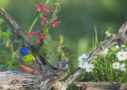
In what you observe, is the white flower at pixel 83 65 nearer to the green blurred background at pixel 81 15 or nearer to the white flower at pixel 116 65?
the white flower at pixel 116 65

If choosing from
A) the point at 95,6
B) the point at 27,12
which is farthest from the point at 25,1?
the point at 95,6

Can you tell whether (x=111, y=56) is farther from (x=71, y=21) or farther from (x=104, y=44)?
(x=71, y=21)

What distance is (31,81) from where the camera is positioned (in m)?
1.73

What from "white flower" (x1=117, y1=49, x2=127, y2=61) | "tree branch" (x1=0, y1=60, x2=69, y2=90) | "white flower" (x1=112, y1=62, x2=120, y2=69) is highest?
"white flower" (x1=117, y1=49, x2=127, y2=61)

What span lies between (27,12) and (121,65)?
325 cm

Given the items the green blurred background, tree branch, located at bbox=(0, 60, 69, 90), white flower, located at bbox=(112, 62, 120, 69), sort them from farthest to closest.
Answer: the green blurred background, white flower, located at bbox=(112, 62, 120, 69), tree branch, located at bbox=(0, 60, 69, 90)

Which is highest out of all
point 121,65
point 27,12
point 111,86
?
point 27,12

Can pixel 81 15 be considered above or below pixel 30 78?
above

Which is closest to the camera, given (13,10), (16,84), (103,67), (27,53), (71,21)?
(16,84)

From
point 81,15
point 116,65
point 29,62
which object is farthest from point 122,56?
point 81,15

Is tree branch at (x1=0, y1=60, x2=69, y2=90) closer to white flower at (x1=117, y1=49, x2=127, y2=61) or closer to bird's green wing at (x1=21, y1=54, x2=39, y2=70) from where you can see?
bird's green wing at (x1=21, y1=54, x2=39, y2=70)

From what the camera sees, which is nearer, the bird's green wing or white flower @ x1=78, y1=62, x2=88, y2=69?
the bird's green wing

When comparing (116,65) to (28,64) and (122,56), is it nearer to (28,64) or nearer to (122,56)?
(122,56)

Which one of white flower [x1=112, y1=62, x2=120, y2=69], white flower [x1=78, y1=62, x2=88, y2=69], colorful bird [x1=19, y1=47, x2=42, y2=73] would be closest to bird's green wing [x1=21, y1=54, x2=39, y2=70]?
colorful bird [x1=19, y1=47, x2=42, y2=73]
